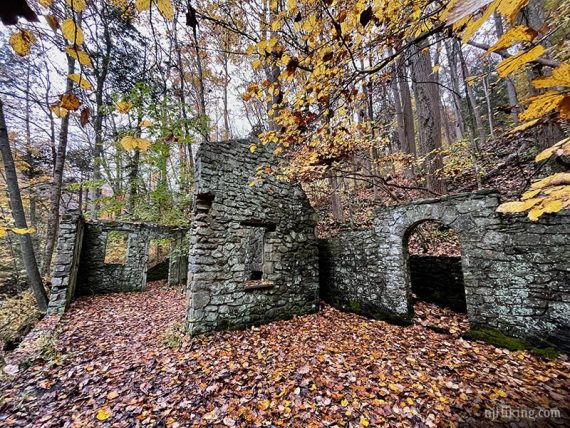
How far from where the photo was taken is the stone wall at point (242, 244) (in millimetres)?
4230

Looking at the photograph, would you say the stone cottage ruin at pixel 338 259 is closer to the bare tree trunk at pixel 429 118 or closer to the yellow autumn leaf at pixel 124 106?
the bare tree trunk at pixel 429 118

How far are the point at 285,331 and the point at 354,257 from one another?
216cm

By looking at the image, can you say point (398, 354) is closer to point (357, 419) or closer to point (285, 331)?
point (357, 419)

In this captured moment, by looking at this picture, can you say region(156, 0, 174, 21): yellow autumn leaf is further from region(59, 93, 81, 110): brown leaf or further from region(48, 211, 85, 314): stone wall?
region(48, 211, 85, 314): stone wall

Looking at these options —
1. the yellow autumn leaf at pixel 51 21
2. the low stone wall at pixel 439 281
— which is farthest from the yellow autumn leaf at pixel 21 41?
the low stone wall at pixel 439 281

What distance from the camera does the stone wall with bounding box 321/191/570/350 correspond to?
294 centimetres

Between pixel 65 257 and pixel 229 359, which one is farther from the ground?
pixel 65 257

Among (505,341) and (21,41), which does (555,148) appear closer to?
(21,41)

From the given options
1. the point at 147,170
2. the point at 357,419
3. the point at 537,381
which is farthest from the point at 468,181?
the point at 147,170

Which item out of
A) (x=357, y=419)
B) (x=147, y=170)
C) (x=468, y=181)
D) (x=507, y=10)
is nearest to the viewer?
(x=507, y=10)

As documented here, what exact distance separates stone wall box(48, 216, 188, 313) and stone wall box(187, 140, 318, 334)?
4341 mm

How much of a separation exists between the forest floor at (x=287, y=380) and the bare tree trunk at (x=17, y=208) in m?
2.33

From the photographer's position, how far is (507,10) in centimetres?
75

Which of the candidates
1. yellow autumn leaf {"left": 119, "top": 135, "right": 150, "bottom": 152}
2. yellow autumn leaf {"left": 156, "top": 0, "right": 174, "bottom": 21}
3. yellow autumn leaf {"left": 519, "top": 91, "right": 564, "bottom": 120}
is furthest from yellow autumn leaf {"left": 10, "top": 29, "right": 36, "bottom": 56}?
yellow autumn leaf {"left": 519, "top": 91, "right": 564, "bottom": 120}
